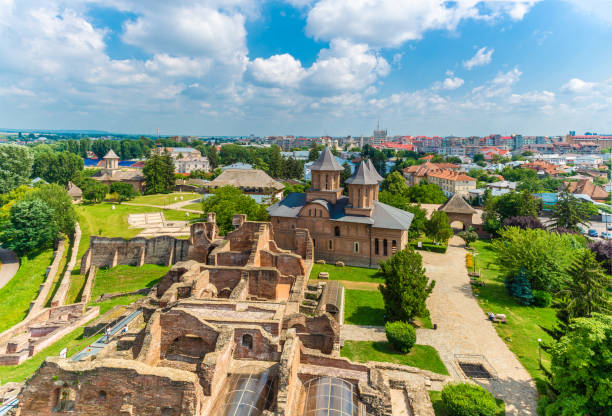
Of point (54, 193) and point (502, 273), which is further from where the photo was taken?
point (54, 193)

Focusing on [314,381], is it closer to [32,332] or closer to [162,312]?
[162,312]

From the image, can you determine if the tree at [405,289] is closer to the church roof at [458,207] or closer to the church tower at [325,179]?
the church tower at [325,179]

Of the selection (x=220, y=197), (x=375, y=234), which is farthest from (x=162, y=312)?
(x=220, y=197)

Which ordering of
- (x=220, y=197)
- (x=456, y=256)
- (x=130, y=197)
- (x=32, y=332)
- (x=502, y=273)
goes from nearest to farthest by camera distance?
1. (x=32, y=332)
2. (x=502, y=273)
3. (x=456, y=256)
4. (x=220, y=197)
5. (x=130, y=197)

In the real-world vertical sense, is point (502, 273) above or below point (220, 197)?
below

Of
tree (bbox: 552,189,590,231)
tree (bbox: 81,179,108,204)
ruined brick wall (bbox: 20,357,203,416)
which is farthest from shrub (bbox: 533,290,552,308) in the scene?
tree (bbox: 81,179,108,204)

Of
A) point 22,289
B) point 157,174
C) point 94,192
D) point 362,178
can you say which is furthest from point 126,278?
point 157,174

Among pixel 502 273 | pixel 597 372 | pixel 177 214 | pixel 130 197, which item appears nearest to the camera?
pixel 597 372

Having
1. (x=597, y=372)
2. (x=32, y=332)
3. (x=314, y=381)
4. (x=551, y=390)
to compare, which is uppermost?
(x=597, y=372)
